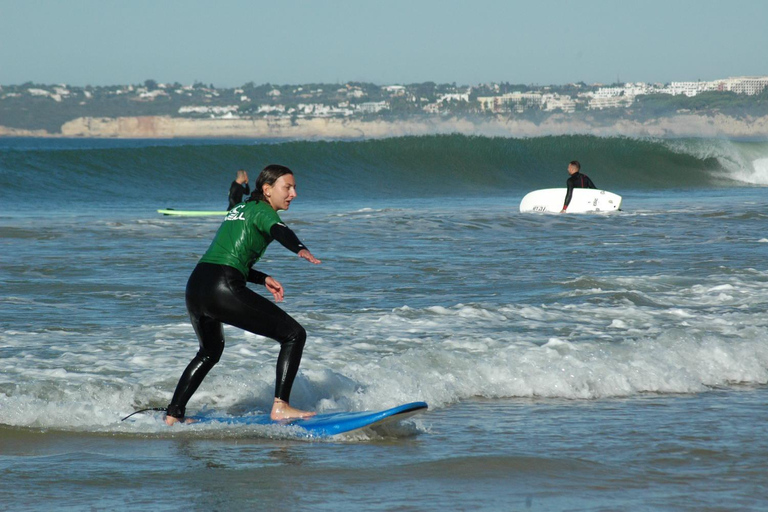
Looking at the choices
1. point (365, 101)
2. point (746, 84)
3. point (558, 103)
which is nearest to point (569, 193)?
point (558, 103)

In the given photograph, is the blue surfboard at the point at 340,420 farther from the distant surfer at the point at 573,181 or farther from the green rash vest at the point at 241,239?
the distant surfer at the point at 573,181

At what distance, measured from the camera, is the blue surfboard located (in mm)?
4945

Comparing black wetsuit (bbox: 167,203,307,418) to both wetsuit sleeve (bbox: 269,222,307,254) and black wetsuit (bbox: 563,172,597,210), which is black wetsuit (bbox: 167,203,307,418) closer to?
wetsuit sleeve (bbox: 269,222,307,254)

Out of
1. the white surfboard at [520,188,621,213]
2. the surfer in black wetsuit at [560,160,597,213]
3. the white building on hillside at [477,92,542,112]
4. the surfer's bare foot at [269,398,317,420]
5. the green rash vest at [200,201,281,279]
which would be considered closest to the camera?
the green rash vest at [200,201,281,279]

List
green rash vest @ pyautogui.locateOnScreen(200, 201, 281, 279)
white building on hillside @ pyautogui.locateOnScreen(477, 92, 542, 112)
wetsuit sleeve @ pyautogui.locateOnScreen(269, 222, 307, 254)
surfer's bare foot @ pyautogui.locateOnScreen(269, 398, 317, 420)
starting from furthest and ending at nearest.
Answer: white building on hillside @ pyautogui.locateOnScreen(477, 92, 542, 112), surfer's bare foot @ pyautogui.locateOnScreen(269, 398, 317, 420), green rash vest @ pyautogui.locateOnScreen(200, 201, 281, 279), wetsuit sleeve @ pyautogui.locateOnScreen(269, 222, 307, 254)

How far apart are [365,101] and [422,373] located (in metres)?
111

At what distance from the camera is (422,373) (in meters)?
6.40

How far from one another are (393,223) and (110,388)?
41.6ft

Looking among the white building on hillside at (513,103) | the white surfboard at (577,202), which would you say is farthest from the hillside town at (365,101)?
the white surfboard at (577,202)

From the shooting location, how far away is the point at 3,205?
84.0 ft

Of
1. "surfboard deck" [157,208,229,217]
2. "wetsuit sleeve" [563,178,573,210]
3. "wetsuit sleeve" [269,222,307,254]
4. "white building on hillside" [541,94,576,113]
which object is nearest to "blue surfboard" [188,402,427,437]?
"wetsuit sleeve" [269,222,307,254]

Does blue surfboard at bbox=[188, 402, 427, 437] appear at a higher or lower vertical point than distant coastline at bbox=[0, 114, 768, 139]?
lower

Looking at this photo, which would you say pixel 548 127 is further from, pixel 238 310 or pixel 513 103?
pixel 238 310

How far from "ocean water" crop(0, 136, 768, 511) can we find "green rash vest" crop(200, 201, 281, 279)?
36.9 inches
